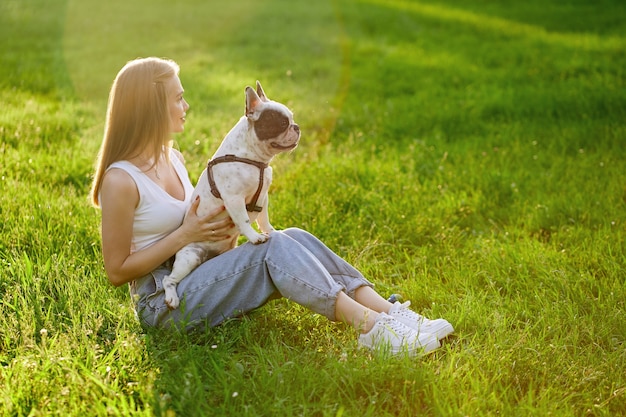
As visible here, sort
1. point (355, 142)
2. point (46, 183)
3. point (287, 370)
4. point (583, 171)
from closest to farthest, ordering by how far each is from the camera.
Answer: point (287, 370)
point (46, 183)
point (583, 171)
point (355, 142)

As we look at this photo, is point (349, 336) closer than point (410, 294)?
Yes

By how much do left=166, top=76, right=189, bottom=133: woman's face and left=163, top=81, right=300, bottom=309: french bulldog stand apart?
0.37 m

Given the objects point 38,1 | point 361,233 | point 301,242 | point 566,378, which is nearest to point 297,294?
point 301,242

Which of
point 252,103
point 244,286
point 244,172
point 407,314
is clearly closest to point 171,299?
point 244,286

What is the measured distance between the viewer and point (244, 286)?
11.6 ft

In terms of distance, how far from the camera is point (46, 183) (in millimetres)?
5477

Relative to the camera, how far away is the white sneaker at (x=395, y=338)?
10.9 feet

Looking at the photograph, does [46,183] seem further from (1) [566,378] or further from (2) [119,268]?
(1) [566,378]

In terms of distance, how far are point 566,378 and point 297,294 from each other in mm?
1323

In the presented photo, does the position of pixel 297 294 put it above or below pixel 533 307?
above

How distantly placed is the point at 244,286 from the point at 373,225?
1661 mm

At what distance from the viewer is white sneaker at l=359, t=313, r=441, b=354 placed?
3.32 metres

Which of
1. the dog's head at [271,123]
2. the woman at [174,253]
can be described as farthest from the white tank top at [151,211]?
the dog's head at [271,123]

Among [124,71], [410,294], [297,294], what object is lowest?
[410,294]
